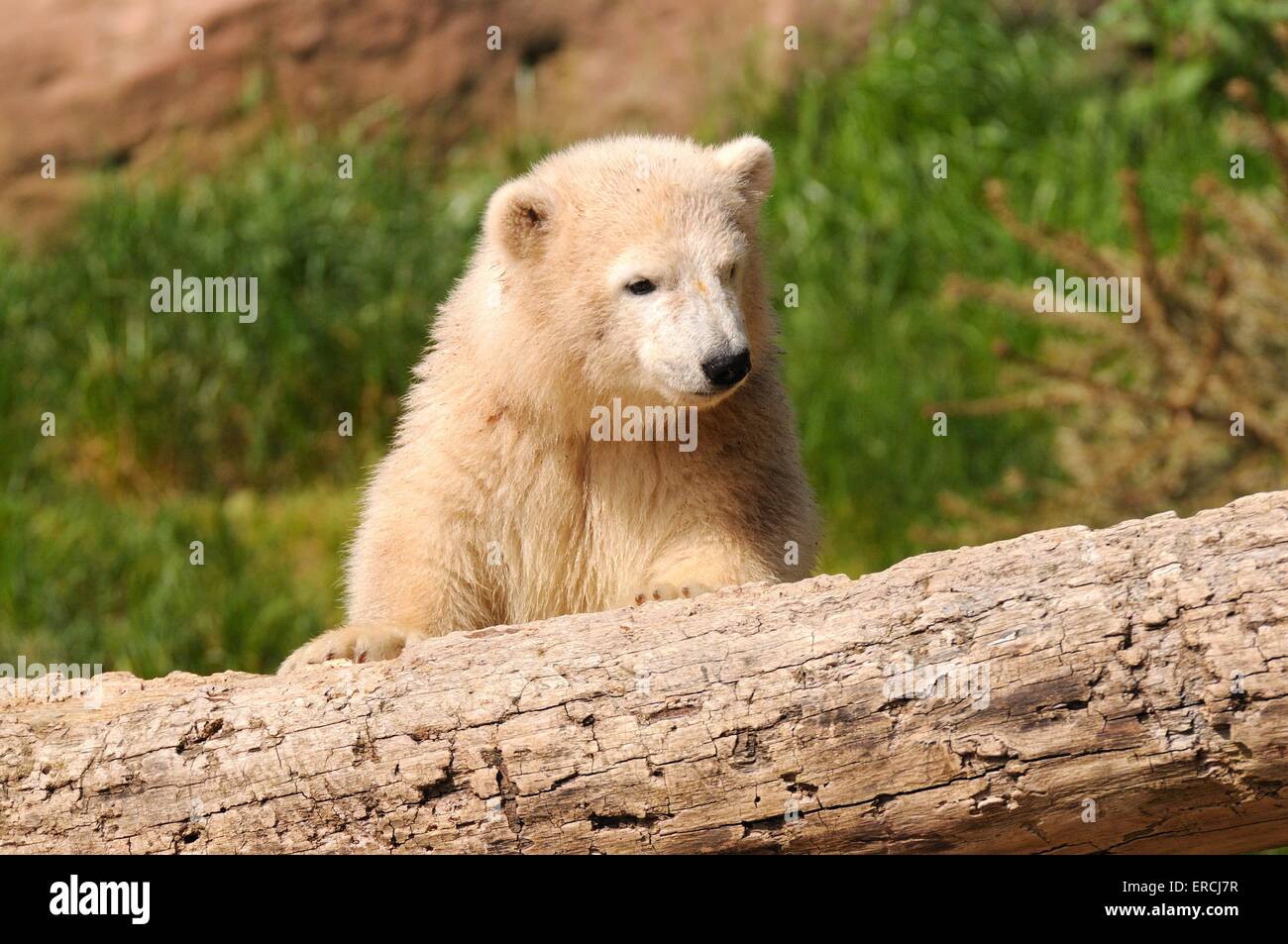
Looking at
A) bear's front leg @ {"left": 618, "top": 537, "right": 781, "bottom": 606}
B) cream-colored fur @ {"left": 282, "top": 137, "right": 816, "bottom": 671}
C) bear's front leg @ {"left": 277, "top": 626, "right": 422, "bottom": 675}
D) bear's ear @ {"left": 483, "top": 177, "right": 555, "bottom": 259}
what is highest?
bear's ear @ {"left": 483, "top": 177, "right": 555, "bottom": 259}

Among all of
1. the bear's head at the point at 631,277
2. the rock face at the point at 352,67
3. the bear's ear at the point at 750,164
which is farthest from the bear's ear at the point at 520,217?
the rock face at the point at 352,67

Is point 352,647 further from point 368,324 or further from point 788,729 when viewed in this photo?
point 368,324

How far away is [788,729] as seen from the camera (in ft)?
15.8

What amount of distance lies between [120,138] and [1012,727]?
11.7 m

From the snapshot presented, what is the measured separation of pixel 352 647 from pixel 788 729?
Result: 189 centimetres

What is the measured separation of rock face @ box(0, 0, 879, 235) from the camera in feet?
46.1

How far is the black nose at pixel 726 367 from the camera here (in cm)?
597

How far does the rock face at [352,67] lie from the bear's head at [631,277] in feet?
26.9

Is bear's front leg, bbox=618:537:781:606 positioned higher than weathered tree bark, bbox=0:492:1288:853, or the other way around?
bear's front leg, bbox=618:537:781:606

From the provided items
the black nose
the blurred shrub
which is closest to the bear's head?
the black nose

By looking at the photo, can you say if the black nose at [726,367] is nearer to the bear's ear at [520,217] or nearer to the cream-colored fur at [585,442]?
the cream-colored fur at [585,442]

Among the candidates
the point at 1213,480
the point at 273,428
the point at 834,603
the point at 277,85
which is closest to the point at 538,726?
the point at 834,603

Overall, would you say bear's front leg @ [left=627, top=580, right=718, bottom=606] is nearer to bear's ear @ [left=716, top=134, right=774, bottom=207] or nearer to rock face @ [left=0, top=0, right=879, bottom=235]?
bear's ear @ [left=716, top=134, right=774, bottom=207]

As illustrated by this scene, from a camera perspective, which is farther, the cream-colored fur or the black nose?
the cream-colored fur
